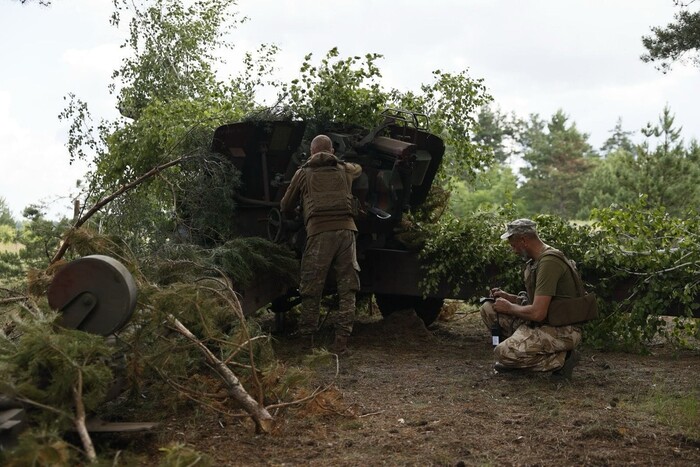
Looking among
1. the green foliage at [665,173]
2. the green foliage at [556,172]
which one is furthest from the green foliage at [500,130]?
the green foliage at [665,173]

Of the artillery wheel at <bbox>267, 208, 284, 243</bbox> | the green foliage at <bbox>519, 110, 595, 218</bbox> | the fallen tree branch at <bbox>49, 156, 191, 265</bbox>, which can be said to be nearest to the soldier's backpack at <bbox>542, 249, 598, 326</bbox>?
the artillery wheel at <bbox>267, 208, 284, 243</bbox>

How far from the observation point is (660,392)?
24.3 feet

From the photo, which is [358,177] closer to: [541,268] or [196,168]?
[196,168]

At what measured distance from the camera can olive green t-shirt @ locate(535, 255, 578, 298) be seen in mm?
7340

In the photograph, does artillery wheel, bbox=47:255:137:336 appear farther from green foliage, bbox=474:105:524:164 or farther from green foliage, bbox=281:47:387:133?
green foliage, bbox=474:105:524:164

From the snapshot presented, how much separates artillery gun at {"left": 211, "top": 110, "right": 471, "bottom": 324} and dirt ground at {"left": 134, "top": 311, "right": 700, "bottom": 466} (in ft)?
5.07

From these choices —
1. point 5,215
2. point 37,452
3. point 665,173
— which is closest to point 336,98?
point 37,452

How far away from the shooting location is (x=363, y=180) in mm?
9570

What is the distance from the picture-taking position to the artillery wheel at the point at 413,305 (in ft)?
36.5

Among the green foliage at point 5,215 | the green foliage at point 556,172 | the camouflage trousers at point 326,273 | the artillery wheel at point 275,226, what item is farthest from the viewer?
the green foliage at point 556,172

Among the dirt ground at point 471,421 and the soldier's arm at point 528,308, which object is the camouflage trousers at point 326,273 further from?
the soldier's arm at point 528,308

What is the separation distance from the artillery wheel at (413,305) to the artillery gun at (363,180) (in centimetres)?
64

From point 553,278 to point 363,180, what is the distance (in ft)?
9.07

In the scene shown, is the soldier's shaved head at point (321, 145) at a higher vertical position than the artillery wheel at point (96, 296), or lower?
higher
